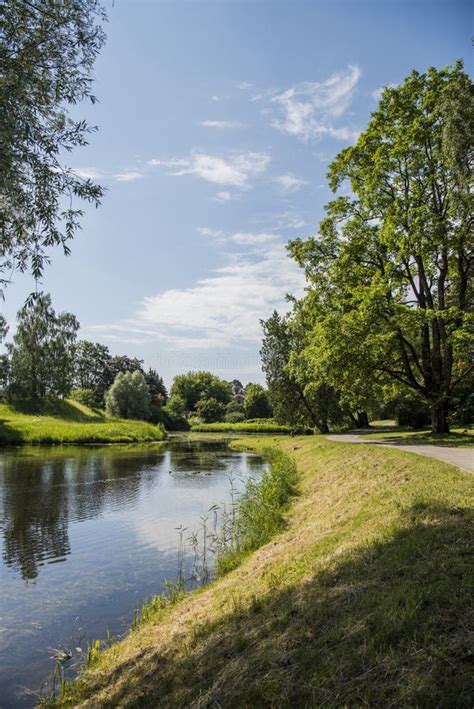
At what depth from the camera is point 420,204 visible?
2644 centimetres

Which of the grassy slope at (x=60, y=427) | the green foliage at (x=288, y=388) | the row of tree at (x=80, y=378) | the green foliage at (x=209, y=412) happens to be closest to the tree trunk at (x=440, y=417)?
the green foliage at (x=288, y=388)

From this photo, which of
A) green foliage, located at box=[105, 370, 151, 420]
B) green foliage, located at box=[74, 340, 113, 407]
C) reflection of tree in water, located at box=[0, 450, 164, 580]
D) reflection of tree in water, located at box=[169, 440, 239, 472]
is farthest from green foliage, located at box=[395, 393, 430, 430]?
green foliage, located at box=[74, 340, 113, 407]

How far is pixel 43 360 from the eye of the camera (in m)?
68.1

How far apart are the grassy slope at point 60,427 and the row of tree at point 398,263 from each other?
102ft

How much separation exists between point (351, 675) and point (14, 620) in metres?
7.53

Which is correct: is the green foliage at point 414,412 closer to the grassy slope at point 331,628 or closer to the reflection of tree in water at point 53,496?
the reflection of tree in water at point 53,496

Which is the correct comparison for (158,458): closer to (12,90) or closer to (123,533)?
(123,533)

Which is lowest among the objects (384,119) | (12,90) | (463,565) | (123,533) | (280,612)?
(123,533)

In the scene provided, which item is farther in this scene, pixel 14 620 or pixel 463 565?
pixel 14 620

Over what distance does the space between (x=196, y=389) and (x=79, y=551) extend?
410 ft

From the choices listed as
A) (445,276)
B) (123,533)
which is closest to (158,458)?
(123,533)

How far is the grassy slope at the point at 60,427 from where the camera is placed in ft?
158

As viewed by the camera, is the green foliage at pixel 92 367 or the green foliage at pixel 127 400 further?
the green foliage at pixel 92 367

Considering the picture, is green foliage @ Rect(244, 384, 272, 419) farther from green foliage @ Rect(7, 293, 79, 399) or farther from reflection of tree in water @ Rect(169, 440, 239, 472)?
reflection of tree in water @ Rect(169, 440, 239, 472)
